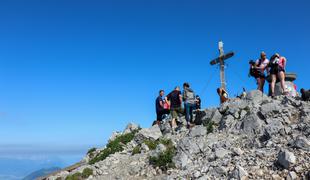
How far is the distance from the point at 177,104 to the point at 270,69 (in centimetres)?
570

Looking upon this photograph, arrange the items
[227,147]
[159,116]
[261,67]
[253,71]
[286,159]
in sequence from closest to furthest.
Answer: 1. [286,159]
2. [227,147]
3. [261,67]
4. [253,71]
5. [159,116]

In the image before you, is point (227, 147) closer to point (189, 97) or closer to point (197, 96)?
point (189, 97)

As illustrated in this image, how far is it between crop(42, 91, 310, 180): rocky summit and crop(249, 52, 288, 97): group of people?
0.77m

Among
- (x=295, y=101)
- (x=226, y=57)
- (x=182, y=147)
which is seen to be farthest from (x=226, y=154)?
(x=226, y=57)

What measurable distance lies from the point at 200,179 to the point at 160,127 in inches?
374

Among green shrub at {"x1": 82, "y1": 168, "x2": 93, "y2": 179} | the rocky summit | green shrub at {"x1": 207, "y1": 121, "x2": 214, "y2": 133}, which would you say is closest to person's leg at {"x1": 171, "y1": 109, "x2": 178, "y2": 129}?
the rocky summit

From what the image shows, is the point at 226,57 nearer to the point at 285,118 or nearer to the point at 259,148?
the point at 285,118

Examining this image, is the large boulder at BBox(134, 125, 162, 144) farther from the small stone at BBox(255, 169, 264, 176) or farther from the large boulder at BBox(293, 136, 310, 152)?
the large boulder at BBox(293, 136, 310, 152)

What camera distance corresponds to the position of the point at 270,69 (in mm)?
17562

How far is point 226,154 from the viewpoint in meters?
13.2

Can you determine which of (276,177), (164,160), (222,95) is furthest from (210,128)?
(276,177)

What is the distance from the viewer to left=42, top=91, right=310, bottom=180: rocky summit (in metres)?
11.3

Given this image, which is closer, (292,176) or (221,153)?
(292,176)

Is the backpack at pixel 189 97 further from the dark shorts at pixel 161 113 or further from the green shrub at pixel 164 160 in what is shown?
the green shrub at pixel 164 160
